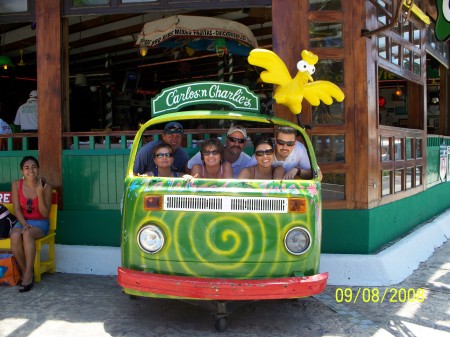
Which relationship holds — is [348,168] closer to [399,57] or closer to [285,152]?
[285,152]

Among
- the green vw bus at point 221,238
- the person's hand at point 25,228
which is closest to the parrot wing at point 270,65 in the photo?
the green vw bus at point 221,238

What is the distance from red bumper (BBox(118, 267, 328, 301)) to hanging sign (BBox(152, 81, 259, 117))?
1.89 m

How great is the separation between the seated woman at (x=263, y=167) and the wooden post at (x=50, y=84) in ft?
9.45

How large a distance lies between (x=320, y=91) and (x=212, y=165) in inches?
60.8

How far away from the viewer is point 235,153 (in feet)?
17.0

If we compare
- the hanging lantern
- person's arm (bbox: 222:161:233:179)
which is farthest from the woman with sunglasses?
the hanging lantern

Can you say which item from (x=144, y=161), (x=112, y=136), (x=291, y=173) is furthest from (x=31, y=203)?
(x=291, y=173)

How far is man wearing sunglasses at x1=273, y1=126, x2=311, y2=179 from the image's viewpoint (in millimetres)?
4824

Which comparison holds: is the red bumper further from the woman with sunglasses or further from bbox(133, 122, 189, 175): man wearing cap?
the woman with sunglasses

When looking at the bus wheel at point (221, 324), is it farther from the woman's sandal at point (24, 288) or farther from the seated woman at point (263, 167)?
the woman's sandal at point (24, 288)

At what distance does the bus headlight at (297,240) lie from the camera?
13.5 ft

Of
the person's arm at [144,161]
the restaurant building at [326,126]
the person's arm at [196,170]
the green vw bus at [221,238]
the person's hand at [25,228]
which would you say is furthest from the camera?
the restaurant building at [326,126]

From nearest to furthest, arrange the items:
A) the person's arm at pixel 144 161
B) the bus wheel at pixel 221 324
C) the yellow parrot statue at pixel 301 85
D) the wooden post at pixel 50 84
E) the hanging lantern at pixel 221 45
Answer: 1. the bus wheel at pixel 221 324
2. the person's arm at pixel 144 161
3. the yellow parrot statue at pixel 301 85
4. the wooden post at pixel 50 84
5. the hanging lantern at pixel 221 45
